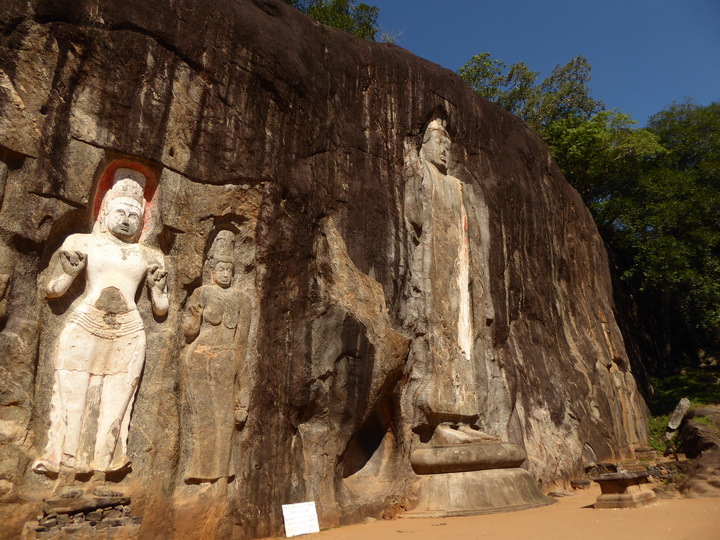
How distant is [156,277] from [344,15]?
15.1m

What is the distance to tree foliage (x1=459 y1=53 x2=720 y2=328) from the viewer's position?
53.4ft

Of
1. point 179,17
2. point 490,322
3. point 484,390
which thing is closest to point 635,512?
point 484,390

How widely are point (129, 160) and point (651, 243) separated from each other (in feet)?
46.1

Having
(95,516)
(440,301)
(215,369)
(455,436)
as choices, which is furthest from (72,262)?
(440,301)

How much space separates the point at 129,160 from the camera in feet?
21.6

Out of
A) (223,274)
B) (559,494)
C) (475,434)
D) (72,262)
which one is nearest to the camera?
(72,262)

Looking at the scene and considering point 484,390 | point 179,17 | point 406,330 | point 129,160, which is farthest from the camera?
point 484,390

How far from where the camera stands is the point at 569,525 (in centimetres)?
659

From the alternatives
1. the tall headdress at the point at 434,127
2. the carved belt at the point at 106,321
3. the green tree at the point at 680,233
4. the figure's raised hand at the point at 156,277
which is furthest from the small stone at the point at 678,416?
the carved belt at the point at 106,321

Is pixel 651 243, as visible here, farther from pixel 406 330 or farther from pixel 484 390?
pixel 406 330

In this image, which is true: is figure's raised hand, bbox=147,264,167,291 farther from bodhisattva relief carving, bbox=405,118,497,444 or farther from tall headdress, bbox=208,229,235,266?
bodhisattva relief carving, bbox=405,118,497,444

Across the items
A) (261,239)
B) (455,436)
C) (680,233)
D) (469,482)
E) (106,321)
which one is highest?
(680,233)

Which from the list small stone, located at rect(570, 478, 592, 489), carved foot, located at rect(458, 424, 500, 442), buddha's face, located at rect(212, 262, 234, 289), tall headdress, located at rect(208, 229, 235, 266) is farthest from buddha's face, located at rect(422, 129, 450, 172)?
small stone, located at rect(570, 478, 592, 489)

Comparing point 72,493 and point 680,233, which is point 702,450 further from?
point 72,493
